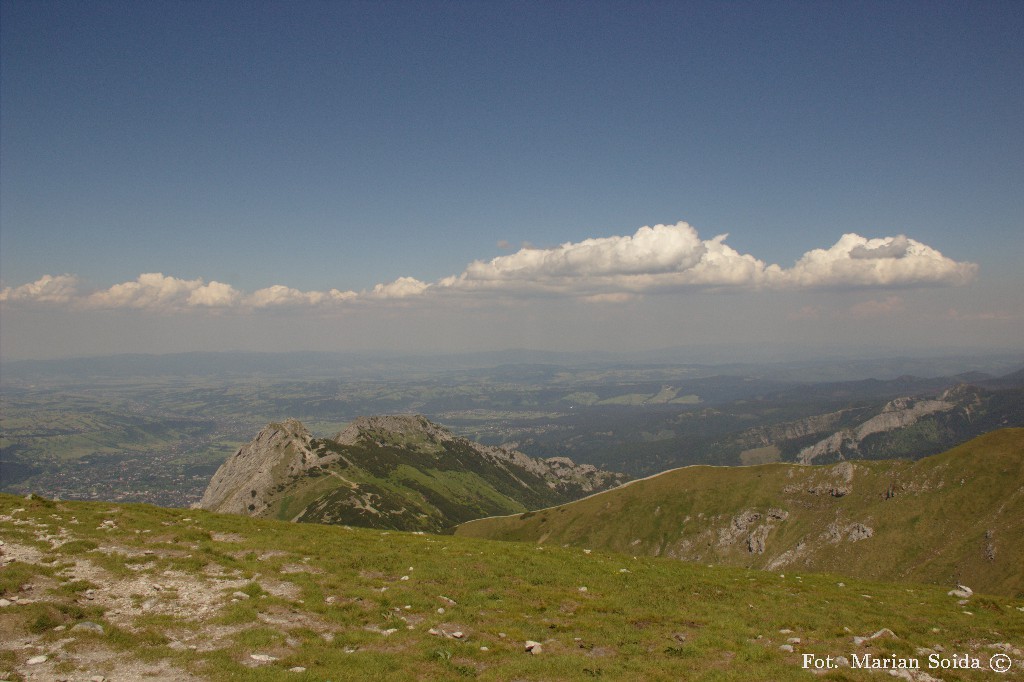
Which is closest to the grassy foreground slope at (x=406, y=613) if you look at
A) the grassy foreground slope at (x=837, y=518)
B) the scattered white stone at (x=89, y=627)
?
the scattered white stone at (x=89, y=627)

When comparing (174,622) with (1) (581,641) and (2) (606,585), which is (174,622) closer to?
(1) (581,641)

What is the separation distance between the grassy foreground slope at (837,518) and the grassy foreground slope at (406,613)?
280ft

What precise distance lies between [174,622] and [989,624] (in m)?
38.7

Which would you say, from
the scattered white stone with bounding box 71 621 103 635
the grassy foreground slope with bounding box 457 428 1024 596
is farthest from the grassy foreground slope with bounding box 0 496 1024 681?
the grassy foreground slope with bounding box 457 428 1024 596

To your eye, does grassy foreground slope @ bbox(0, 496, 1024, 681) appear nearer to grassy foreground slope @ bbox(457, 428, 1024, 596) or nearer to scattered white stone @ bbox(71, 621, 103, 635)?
scattered white stone @ bbox(71, 621, 103, 635)

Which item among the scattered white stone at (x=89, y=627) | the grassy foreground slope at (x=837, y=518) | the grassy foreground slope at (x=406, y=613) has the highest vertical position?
the scattered white stone at (x=89, y=627)

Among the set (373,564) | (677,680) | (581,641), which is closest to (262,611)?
(373,564)

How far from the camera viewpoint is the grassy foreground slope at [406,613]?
60.3ft

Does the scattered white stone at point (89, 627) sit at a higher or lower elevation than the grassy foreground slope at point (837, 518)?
higher

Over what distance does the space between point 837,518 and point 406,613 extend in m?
148

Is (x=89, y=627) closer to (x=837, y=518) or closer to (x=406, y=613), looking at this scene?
(x=406, y=613)

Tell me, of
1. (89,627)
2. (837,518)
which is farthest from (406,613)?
(837,518)

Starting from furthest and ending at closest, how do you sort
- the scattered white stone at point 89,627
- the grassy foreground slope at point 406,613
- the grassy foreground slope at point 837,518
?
the grassy foreground slope at point 837,518, the scattered white stone at point 89,627, the grassy foreground slope at point 406,613

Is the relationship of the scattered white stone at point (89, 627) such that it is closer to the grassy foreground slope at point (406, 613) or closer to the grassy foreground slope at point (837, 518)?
the grassy foreground slope at point (406, 613)
